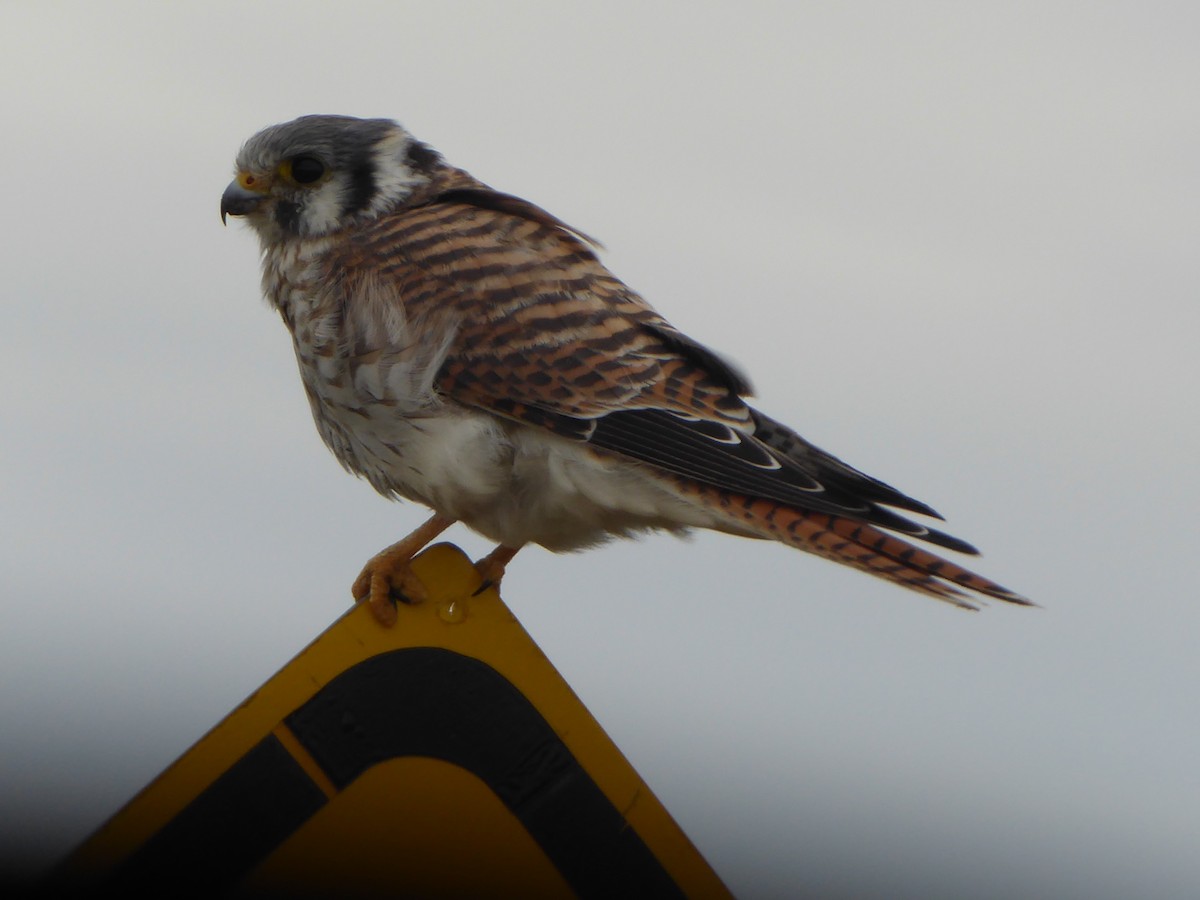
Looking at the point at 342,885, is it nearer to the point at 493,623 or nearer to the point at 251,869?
the point at 251,869

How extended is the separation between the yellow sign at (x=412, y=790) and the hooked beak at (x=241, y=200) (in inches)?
60.1

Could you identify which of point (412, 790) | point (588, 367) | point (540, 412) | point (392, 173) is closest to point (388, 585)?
point (412, 790)

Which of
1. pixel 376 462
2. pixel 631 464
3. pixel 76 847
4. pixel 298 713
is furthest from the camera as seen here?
pixel 376 462

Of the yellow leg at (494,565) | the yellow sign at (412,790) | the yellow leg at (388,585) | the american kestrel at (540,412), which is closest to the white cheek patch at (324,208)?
the american kestrel at (540,412)

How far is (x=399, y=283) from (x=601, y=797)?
1214 mm

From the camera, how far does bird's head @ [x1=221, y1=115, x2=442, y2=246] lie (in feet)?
9.48

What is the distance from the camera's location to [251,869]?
1568 millimetres

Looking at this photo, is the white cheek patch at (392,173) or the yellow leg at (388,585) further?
the white cheek patch at (392,173)

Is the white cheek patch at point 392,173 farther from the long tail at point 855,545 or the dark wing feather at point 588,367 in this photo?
the long tail at point 855,545

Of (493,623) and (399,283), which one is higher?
(399,283)

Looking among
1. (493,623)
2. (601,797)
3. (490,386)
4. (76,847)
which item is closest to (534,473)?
(490,386)

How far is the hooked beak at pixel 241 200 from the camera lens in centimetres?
297

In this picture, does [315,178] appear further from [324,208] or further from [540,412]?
[540,412]

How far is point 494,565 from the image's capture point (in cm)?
221
